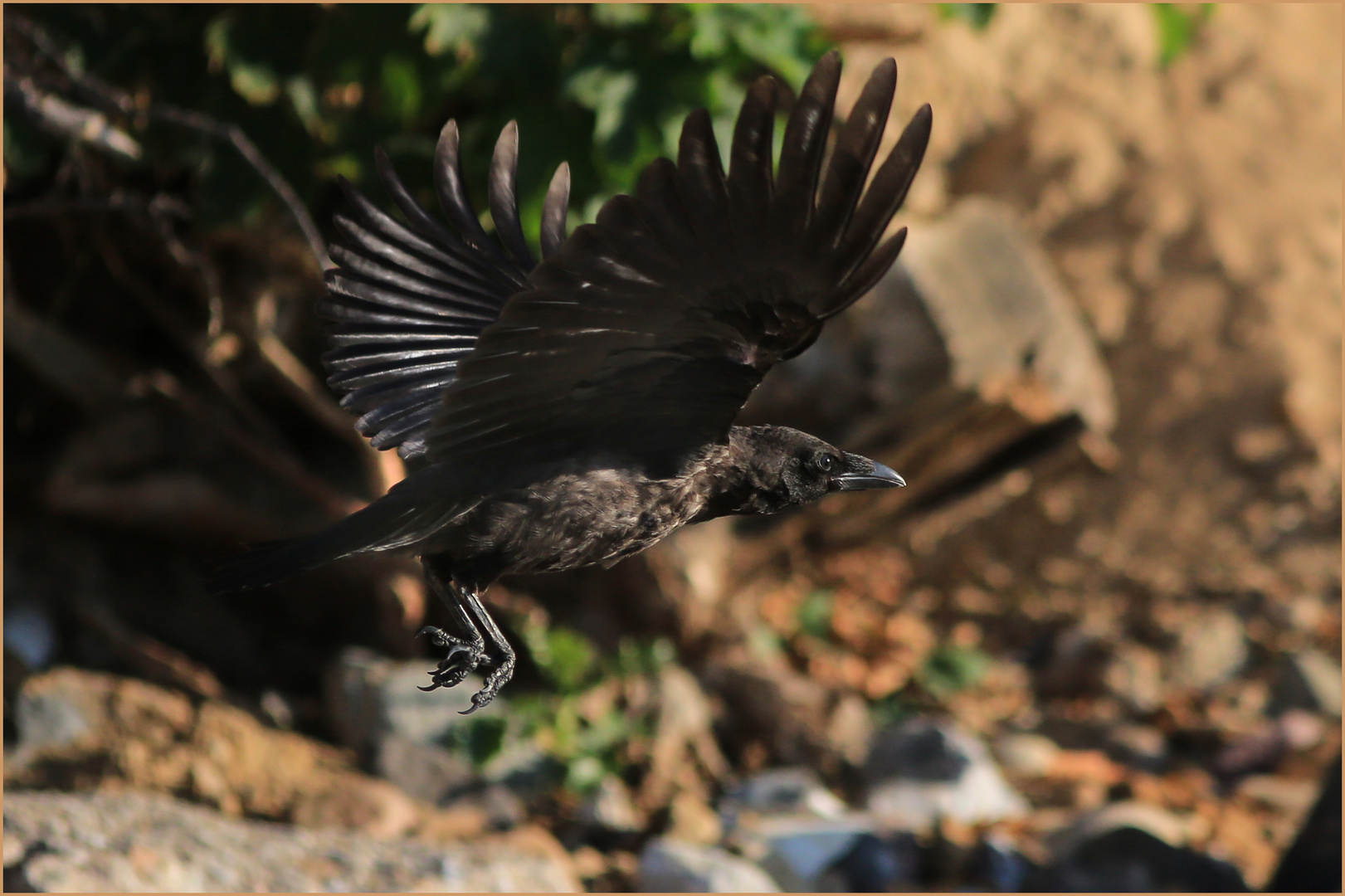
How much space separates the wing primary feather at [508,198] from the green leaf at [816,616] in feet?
12.4

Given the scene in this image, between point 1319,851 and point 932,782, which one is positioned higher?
point 932,782

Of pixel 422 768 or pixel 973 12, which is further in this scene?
pixel 422 768

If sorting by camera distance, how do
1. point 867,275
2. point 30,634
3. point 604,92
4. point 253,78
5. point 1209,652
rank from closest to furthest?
point 867,275 < point 604,92 < point 253,78 < point 30,634 < point 1209,652

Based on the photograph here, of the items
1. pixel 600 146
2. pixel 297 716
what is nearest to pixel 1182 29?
pixel 600 146

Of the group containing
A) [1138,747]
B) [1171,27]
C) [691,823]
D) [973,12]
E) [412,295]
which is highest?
[1171,27]

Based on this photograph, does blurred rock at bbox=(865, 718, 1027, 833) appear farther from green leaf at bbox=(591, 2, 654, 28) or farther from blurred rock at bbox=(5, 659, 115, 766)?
green leaf at bbox=(591, 2, 654, 28)

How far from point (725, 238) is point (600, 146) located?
6.20 feet

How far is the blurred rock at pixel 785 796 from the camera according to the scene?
5.13m

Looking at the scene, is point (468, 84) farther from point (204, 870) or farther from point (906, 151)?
point (906, 151)

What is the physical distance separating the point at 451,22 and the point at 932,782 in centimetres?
347

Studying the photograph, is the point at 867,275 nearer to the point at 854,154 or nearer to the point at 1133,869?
the point at 854,154

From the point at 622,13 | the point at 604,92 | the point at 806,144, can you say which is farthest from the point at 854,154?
the point at 622,13

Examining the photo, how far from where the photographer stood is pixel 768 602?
22.4 feet

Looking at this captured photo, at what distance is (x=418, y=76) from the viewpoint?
4.62 m
